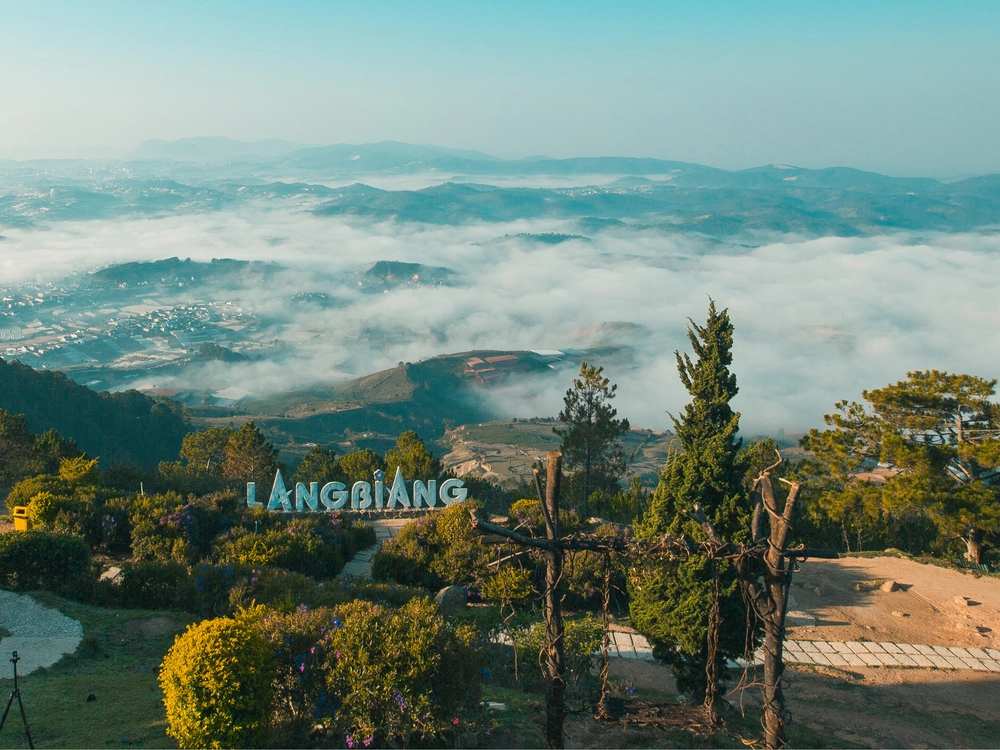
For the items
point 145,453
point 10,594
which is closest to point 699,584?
point 10,594

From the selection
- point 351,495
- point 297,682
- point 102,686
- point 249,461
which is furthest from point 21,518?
point 249,461

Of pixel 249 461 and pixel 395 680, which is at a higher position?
pixel 395 680

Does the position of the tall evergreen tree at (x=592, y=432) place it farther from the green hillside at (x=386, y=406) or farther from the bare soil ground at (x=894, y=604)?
the green hillside at (x=386, y=406)

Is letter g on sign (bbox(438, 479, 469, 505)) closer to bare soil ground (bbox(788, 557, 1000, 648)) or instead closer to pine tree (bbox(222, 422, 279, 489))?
pine tree (bbox(222, 422, 279, 489))

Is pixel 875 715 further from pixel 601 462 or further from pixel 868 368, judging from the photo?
pixel 868 368

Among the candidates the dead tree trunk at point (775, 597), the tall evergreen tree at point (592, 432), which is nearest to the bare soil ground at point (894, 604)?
the dead tree trunk at point (775, 597)

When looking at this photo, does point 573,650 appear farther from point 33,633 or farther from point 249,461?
point 249,461

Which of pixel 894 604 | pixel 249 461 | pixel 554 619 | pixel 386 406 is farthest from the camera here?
pixel 386 406
